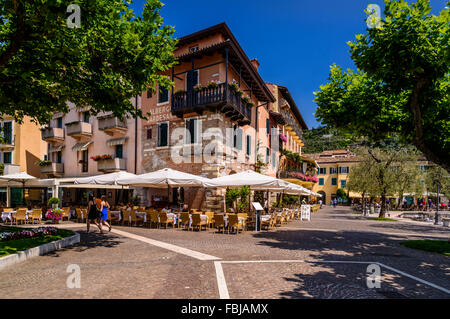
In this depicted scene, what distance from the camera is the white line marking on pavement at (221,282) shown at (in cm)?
475

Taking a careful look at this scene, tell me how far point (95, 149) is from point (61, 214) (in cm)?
939

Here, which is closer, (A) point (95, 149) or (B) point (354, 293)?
(B) point (354, 293)

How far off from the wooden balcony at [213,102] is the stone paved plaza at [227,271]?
925 cm

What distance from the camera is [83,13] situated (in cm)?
624

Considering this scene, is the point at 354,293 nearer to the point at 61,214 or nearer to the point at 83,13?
the point at 83,13

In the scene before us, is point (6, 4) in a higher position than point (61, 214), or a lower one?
higher

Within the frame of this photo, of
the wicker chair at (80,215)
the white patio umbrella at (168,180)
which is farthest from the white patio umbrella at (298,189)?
the wicker chair at (80,215)

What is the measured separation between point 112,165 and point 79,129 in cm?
524

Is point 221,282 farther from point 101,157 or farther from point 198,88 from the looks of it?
point 101,157

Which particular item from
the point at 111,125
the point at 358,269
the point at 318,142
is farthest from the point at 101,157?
the point at 318,142

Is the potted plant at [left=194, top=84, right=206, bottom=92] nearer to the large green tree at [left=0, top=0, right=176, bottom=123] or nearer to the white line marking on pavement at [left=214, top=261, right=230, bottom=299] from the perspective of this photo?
the large green tree at [left=0, top=0, right=176, bottom=123]

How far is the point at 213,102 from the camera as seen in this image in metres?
16.2
